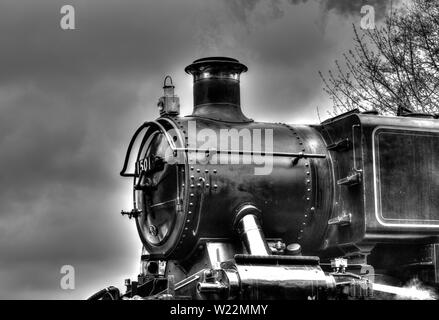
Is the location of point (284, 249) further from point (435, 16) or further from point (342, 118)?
point (435, 16)

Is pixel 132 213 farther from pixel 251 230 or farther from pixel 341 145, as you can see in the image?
pixel 341 145

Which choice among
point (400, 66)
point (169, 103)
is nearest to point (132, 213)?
point (169, 103)

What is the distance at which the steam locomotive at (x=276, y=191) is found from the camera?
7.68 m

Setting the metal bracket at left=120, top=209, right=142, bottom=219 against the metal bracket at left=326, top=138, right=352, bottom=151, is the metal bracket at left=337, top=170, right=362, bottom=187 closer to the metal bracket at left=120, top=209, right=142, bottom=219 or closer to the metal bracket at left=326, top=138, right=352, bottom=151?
the metal bracket at left=326, top=138, right=352, bottom=151

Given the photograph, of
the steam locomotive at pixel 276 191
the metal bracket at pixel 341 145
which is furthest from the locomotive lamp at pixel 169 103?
the metal bracket at pixel 341 145

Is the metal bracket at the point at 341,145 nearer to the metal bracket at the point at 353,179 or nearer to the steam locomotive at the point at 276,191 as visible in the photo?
the steam locomotive at the point at 276,191

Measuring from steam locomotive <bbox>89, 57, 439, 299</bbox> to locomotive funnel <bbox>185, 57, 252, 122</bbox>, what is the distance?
0.04ft

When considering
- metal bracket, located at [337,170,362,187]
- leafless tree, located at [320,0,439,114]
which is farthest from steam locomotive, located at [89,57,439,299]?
leafless tree, located at [320,0,439,114]

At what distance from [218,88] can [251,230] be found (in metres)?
1.67

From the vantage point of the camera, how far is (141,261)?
8.70 metres

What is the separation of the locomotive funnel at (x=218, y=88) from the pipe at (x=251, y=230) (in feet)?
3.50
